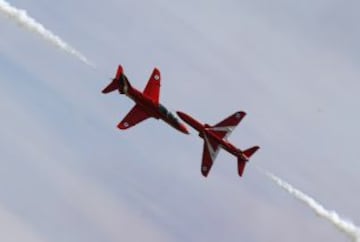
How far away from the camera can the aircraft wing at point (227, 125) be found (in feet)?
331

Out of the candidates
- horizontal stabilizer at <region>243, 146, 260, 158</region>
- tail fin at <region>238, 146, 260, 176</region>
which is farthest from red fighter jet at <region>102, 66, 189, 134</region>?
horizontal stabilizer at <region>243, 146, 260, 158</region>

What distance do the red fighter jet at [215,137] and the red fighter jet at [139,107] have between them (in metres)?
1.72

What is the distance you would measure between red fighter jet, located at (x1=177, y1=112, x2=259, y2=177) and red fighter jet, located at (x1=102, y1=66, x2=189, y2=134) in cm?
172

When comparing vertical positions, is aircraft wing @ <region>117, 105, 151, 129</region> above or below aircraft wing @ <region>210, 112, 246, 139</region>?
below

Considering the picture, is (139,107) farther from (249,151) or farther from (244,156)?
(249,151)

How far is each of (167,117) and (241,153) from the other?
40.5ft

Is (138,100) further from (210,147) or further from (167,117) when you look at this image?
(210,147)

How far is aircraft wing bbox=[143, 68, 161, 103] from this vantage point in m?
104

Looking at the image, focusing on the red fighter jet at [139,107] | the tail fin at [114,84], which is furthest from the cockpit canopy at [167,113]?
the tail fin at [114,84]

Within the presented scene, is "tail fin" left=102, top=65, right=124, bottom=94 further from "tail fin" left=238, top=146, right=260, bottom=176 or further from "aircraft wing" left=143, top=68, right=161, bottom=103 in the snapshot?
"tail fin" left=238, top=146, right=260, bottom=176

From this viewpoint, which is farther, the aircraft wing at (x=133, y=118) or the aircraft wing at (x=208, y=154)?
the aircraft wing at (x=133, y=118)

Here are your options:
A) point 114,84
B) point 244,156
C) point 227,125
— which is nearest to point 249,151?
point 244,156

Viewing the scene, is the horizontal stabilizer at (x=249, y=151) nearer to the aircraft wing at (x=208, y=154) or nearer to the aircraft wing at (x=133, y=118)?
the aircraft wing at (x=208, y=154)

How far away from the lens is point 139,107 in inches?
4053
